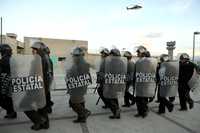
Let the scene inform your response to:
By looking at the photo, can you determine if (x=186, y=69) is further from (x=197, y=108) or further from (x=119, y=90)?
(x=119, y=90)

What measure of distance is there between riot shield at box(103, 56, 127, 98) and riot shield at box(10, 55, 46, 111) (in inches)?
61.1

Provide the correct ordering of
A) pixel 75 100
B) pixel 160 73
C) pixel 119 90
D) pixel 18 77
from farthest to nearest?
pixel 160 73
pixel 119 90
pixel 75 100
pixel 18 77

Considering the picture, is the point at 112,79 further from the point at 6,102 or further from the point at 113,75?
the point at 6,102

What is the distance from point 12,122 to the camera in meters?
5.13

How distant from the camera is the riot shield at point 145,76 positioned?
550 cm

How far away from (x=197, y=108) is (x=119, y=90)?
279cm

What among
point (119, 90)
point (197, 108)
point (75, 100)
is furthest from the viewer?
point (197, 108)

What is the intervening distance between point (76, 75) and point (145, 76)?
172 centimetres

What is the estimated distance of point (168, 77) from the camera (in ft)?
19.4

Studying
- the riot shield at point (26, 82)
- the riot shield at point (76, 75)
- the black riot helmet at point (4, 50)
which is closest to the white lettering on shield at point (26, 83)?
the riot shield at point (26, 82)

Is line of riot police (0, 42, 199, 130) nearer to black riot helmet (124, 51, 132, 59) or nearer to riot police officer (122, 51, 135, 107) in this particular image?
riot police officer (122, 51, 135, 107)

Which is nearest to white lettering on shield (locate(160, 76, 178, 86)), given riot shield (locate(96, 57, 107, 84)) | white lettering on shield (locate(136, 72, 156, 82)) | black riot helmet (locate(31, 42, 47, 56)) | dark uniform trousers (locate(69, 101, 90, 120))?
white lettering on shield (locate(136, 72, 156, 82))

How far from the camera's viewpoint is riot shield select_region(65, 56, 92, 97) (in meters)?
4.86

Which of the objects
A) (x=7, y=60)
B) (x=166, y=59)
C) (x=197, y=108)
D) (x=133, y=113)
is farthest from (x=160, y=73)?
(x=7, y=60)
